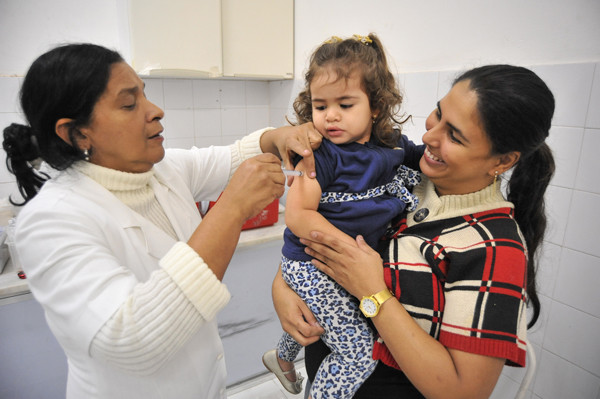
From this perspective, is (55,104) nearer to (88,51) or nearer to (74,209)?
(88,51)

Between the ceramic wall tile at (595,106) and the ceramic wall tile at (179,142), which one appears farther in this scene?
the ceramic wall tile at (179,142)

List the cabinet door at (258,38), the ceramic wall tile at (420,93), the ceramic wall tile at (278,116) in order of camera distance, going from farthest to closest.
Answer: the ceramic wall tile at (278,116)
the cabinet door at (258,38)
the ceramic wall tile at (420,93)

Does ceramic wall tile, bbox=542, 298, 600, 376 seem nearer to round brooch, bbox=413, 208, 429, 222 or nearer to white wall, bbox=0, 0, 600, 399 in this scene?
white wall, bbox=0, 0, 600, 399

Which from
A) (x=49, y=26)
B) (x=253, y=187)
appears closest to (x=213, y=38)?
(x=49, y=26)

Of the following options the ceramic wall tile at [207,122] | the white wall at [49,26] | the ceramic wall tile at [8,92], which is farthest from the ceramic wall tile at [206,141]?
the ceramic wall tile at [8,92]

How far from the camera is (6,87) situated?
1982 mm

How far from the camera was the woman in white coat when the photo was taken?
2.37 ft

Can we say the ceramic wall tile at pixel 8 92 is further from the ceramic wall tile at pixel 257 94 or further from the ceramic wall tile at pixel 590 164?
the ceramic wall tile at pixel 590 164

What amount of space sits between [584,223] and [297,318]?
1.10 metres

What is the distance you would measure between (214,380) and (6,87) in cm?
203

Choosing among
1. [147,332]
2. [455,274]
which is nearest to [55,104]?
[147,332]

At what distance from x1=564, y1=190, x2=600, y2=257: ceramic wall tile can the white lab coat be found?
4.37 feet

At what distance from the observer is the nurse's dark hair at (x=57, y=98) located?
0.83 metres

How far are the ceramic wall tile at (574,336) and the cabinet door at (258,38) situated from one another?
84.1 inches
